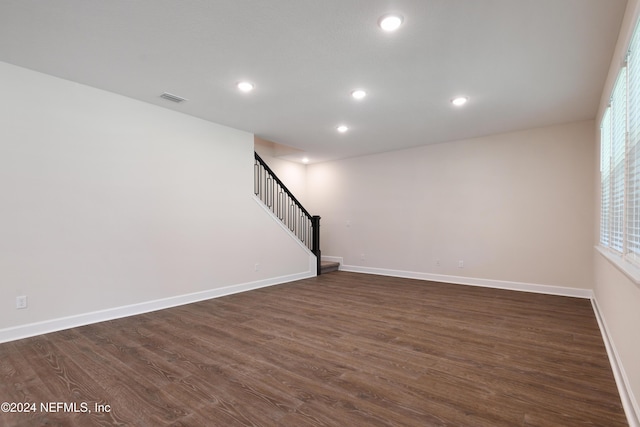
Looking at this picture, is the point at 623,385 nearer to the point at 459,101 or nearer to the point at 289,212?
the point at 459,101

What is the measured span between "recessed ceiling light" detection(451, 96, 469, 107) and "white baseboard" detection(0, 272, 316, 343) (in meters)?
4.11

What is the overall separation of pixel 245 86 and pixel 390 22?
71.8 inches

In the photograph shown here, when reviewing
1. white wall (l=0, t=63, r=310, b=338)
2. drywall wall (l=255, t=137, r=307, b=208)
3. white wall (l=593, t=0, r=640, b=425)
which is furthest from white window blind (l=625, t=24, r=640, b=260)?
drywall wall (l=255, t=137, r=307, b=208)

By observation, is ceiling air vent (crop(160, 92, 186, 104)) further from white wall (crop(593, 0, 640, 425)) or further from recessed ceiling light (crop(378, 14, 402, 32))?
white wall (crop(593, 0, 640, 425))

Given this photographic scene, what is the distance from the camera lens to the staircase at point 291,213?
6.80m

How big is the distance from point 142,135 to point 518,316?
5.26m

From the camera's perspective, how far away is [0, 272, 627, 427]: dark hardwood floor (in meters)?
1.82

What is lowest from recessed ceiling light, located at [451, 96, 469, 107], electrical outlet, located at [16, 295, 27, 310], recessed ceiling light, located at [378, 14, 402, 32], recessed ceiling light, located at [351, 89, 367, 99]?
electrical outlet, located at [16, 295, 27, 310]

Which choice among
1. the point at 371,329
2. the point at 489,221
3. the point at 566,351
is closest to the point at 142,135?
the point at 371,329

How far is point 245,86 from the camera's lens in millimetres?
3557

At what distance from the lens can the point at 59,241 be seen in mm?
3324

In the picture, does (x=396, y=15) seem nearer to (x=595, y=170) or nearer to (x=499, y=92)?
(x=499, y=92)

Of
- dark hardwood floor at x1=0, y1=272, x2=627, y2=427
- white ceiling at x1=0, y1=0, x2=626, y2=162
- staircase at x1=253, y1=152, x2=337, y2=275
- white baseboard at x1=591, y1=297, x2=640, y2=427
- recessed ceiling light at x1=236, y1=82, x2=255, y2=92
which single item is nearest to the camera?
white baseboard at x1=591, y1=297, x2=640, y2=427

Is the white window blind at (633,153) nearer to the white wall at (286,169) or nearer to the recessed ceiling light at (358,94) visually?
the recessed ceiling light at (358,94)
